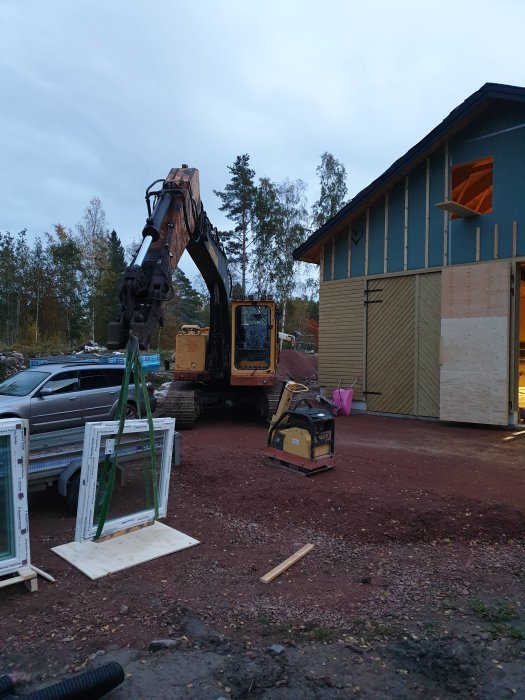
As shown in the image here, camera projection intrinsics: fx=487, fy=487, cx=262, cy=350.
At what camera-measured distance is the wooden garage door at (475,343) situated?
11406 millimetres

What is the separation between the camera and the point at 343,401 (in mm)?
14062

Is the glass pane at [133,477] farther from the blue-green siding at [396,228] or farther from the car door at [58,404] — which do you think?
the blue-green siding at [396,228]

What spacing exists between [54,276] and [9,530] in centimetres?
3177

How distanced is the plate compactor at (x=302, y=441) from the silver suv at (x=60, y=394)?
Result: 2641mm

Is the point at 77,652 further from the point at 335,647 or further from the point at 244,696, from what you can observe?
the point at 335,647

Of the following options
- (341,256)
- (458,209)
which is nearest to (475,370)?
(458,209)

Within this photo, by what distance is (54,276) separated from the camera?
107 feet

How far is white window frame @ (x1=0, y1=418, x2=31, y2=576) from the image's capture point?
3.81 meters

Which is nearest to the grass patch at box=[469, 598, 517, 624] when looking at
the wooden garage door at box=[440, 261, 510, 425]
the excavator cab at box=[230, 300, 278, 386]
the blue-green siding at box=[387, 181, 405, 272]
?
the excavator cab at box=[230, 300, 278, 386]

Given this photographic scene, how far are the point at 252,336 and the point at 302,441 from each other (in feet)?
13.3

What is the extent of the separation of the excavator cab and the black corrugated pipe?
816 centimetres

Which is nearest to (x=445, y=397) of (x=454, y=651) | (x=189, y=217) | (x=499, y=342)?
(x=499, y=342)

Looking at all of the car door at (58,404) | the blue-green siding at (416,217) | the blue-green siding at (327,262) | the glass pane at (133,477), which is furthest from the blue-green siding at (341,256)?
the glass pane at (133,477)

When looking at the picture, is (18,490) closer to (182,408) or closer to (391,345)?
(182,408)
